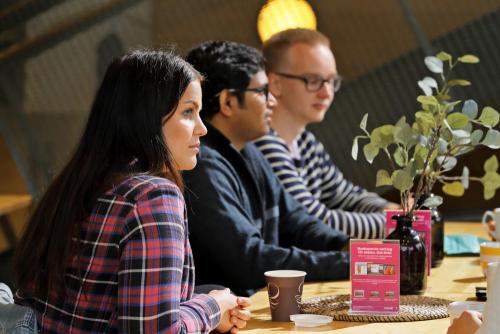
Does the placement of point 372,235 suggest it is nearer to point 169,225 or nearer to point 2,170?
point 169,225

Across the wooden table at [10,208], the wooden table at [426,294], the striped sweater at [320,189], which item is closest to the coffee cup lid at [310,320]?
the wooden table at [426,294]

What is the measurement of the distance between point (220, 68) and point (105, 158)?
1259 mm

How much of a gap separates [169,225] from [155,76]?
36 centimetres

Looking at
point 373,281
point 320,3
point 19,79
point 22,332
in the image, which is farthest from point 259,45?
point 22,332

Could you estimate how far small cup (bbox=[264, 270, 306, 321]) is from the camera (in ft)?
7.00

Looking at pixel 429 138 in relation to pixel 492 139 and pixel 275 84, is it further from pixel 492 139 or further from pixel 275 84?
pixel 275 84

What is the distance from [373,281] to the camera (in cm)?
219

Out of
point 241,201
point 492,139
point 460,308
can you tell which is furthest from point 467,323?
point 241,201

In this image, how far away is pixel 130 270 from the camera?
68.3 inches

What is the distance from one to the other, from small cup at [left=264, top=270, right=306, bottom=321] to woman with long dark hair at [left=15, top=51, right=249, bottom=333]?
0.39 feet

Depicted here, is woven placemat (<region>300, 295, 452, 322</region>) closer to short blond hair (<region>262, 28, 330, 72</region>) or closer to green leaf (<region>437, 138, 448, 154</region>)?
green leaf (<region>437, 138, 448, 154</region>)

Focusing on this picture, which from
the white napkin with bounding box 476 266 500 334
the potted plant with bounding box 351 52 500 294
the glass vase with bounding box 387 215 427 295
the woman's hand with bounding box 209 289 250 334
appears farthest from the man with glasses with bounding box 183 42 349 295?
the white napkin with bounding box 476 266 500 334

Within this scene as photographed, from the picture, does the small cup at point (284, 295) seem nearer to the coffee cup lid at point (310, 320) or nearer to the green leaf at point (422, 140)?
the coffee cup lid at point (310, 320)

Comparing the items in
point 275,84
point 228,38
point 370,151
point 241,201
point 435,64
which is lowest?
point 241,201
